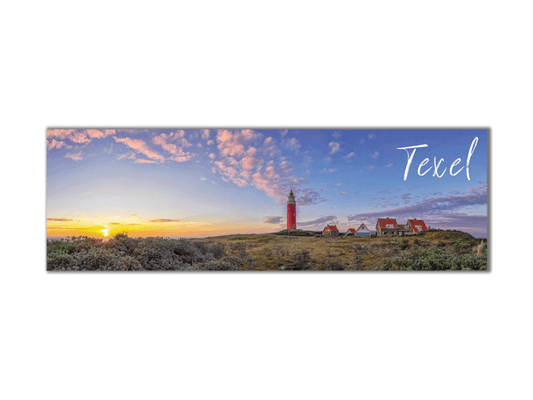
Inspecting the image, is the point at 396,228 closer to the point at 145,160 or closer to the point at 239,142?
the point at 239,142

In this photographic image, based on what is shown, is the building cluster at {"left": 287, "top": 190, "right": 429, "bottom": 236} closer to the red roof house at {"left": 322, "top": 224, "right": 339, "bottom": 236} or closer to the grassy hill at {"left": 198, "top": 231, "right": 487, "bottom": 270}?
the red roof house at {"left": 322, "top": 224, "right": 339, "bottom": 236}

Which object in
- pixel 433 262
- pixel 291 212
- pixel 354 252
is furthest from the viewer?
pixel 291 212

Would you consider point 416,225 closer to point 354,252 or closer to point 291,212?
point 354,252

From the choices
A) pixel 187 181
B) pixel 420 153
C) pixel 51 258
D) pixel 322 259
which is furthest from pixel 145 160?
pixel 420 153

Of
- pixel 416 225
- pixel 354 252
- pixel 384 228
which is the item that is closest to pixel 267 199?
pixel 354 252

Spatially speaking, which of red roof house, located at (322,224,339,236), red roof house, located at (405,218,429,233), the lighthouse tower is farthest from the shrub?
the lighthouse tower
